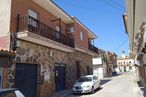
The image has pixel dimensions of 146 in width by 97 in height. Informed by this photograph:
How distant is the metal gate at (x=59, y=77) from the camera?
1988 cm

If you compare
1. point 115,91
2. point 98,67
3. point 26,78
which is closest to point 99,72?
point 98,67

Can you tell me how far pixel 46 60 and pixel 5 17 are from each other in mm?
5591

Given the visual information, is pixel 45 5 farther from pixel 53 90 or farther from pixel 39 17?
pixel 53 90

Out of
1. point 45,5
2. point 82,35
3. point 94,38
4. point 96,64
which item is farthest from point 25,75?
point 96,64

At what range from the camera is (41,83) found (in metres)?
16.5

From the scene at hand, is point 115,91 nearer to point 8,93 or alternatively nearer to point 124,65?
point 8,93

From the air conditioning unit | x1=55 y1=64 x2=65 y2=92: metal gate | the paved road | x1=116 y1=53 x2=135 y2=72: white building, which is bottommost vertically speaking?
the paved road

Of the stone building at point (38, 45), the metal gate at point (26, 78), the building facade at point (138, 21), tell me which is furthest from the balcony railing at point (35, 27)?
the building facade at point (138, 21)

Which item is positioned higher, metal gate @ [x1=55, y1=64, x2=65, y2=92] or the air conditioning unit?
the air conditioning unit

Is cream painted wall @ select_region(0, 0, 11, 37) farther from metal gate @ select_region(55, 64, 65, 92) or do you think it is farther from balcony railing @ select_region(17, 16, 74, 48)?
metal gate @ select_region(55, 64, 65, 92)

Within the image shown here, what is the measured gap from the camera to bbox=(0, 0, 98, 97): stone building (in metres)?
13.3

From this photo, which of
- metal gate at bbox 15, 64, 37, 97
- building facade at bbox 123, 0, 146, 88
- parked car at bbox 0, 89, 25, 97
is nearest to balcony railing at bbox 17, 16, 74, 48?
metal gate at bbox 15, 64, 37, 97

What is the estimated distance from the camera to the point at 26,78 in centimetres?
1491

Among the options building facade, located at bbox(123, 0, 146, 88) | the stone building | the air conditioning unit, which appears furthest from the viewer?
the air conditioning unit
